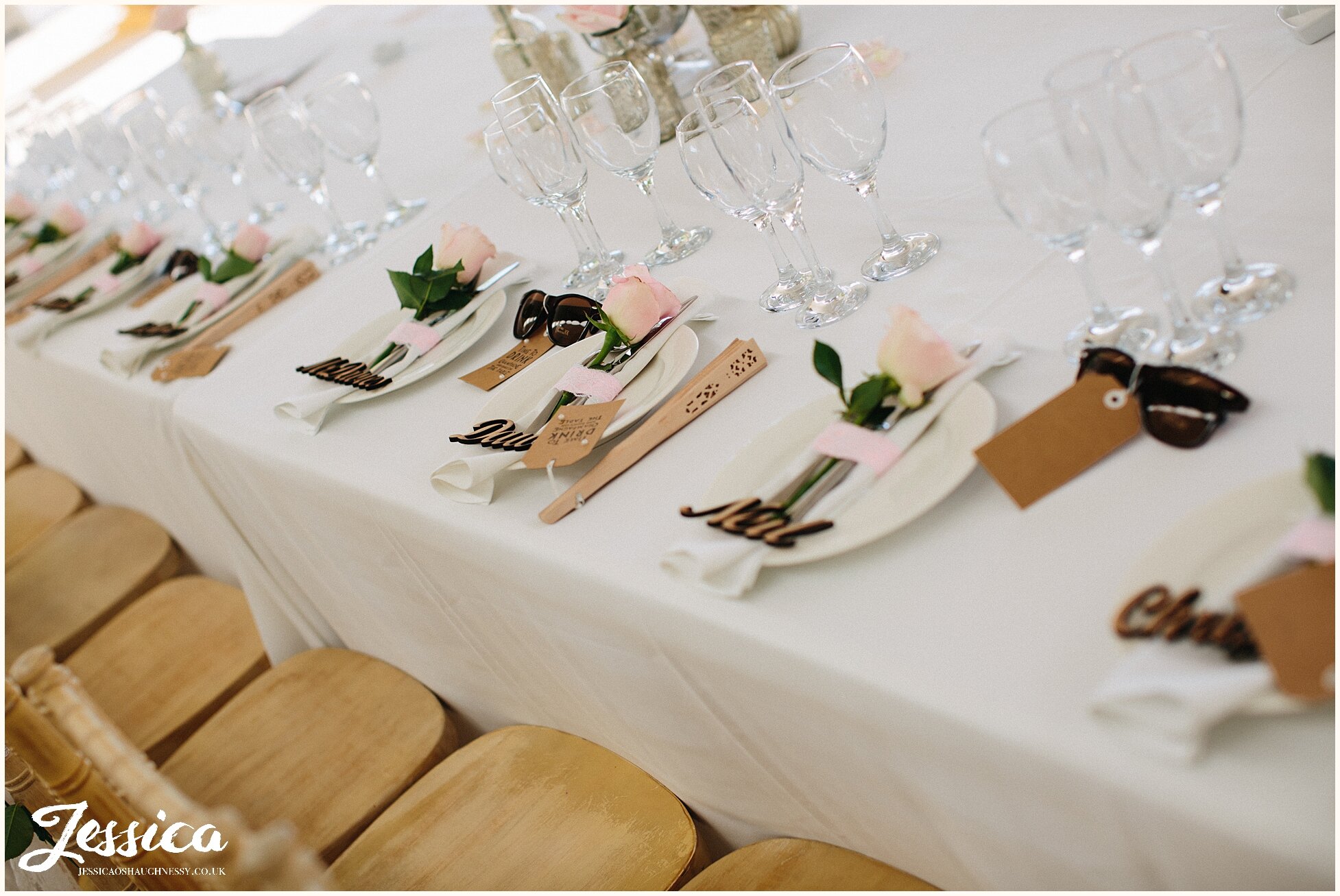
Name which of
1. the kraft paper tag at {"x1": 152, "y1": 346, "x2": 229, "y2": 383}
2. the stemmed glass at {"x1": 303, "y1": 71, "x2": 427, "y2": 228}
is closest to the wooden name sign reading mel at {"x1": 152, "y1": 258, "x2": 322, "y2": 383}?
the kraft paper tag at {"x1": 152, "y1": 346, "x2": 229, "y2": 383}

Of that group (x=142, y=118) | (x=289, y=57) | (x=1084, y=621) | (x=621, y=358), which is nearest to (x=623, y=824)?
(x=621, y=358)

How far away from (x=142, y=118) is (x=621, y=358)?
1.58 metres

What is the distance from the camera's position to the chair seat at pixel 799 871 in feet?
3.25

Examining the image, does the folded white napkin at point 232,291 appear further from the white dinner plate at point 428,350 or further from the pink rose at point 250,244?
the white dinner plate at point 428,350

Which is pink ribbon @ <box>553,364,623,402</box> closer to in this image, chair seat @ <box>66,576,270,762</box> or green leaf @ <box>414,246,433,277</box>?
green leaf @ <box>414,246,433,277</box>

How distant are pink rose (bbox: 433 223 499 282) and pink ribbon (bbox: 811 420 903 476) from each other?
0.72 metres

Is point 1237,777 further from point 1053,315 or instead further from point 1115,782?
point 1053,315

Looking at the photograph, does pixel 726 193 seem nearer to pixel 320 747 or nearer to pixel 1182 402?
pixel 1182 402

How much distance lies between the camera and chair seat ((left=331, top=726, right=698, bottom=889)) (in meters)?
1.14

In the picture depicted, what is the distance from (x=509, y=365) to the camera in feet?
4.28

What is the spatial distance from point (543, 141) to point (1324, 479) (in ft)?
3.21

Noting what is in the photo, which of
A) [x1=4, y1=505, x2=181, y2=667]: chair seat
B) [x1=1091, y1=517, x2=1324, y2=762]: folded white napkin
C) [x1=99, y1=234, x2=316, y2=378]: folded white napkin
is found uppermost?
[x1=99, y1=234, x2=316, y2=378]: folded white napkin

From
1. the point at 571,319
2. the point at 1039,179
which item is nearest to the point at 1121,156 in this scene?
the point at 1039,179

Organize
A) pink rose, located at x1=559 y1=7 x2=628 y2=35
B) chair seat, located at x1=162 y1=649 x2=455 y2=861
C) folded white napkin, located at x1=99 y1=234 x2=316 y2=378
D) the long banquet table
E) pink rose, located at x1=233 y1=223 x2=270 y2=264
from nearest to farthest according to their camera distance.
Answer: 1. the long banquet table
2. chair seat, located at x1=162 y1=649 x2=455 y2=861
3. pink rose, located at x1=559 y1=7 x2=628 y2=35
4. folded white napkin, located at x1=99 y1=234 x2=316 y2=378
5. pink rose, located at x1=233 y1=223 x2=270 y2=264
